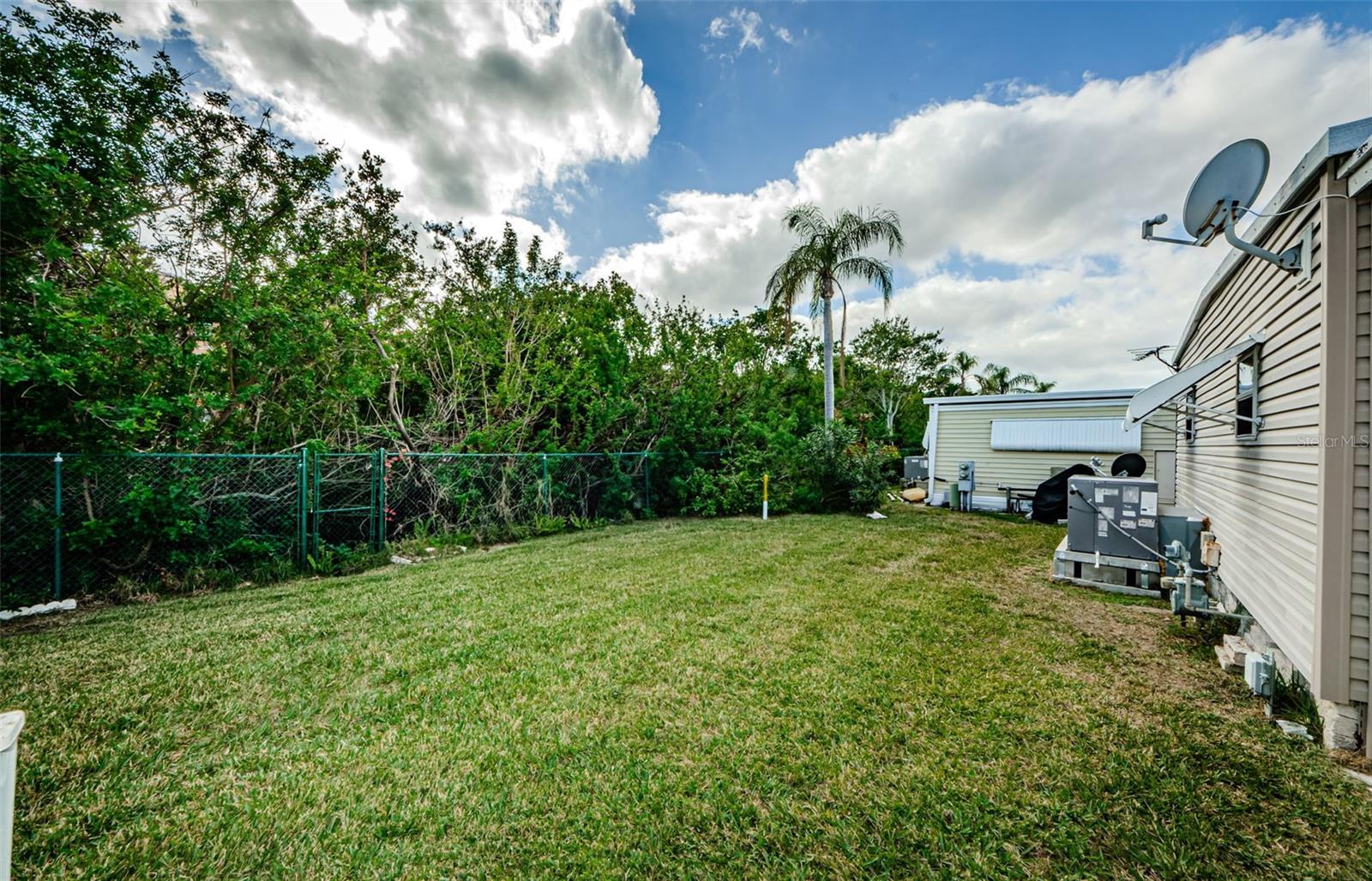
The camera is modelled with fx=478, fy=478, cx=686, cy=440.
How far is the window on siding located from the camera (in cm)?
379

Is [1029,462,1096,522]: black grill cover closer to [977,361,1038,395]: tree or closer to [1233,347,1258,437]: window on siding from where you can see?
[1233,347,1258,437]: window on siding

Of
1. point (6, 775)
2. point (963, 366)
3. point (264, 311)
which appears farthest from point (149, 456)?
point (963, 366)

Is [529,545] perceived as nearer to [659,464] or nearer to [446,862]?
[659,464]

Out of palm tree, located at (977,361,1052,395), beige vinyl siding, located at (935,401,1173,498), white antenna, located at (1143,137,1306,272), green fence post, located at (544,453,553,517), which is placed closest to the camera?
white antenna, located at (1143,137,1306,272)

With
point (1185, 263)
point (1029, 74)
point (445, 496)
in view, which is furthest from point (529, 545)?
A: point (1029, 74)

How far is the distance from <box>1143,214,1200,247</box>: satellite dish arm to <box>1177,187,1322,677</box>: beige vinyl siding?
469 mm

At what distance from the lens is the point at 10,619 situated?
4.22 metres

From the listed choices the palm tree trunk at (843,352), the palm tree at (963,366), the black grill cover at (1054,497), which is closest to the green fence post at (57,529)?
the black grill cover at (1054,497)

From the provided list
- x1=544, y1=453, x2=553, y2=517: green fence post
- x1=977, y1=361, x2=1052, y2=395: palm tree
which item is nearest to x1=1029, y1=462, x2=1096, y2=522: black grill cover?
x1=544, y1=453, x2=553, y2=517: green fence post

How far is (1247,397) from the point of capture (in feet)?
13.1

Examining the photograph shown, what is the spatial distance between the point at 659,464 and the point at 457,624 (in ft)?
25.6

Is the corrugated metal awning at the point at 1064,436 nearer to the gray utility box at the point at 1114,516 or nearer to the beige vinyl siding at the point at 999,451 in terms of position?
the beige vinyl siding at the point at 999,451

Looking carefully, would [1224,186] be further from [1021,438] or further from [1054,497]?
[1021,438]

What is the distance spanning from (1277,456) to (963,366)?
30.2 m
